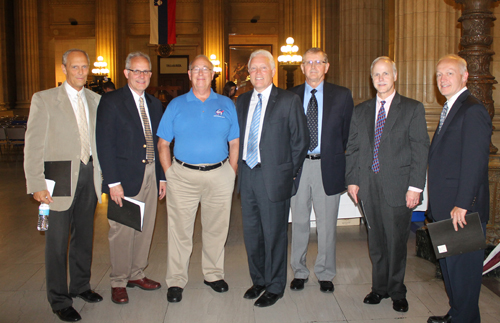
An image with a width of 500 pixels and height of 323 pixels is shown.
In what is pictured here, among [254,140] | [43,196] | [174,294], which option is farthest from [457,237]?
[43,196]

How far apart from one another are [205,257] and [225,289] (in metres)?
0.38

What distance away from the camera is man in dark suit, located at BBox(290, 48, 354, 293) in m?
4.25

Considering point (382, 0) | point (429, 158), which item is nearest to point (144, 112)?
point (429, 158)

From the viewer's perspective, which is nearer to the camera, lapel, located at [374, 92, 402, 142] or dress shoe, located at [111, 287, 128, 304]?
lapel, located at [374, 92, 402, 142]

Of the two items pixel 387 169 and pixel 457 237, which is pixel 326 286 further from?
pixel 457 237

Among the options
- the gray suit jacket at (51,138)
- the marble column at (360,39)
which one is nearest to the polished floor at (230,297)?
the gray suit jacket at (51,138)

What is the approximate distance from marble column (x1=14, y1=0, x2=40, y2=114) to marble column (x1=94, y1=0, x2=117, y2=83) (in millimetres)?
3447

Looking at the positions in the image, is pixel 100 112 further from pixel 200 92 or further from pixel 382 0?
pixel 382 0

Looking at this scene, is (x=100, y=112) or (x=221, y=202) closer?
(x=100, y=112)

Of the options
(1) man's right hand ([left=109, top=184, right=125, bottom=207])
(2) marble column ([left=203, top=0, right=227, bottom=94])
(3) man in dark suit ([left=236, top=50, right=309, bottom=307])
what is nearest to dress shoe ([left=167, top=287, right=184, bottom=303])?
(3) man in dark suit ([left=236, top=50, right=309, bottom=307])

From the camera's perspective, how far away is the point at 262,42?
89.5ft

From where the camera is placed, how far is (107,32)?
24438 millimetres

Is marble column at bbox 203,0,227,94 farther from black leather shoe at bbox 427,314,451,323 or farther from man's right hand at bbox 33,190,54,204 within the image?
black leather shoe at bbox 427,314,451,323

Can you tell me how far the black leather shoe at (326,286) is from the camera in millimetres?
4312
